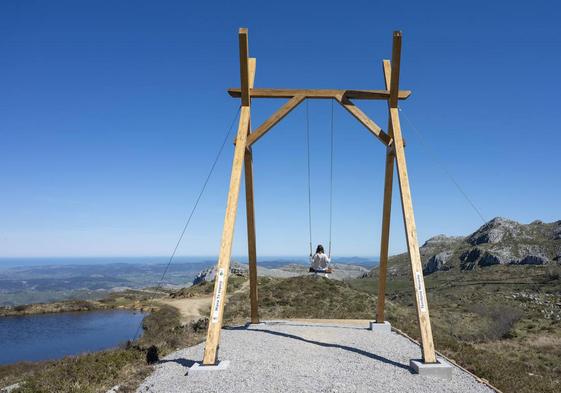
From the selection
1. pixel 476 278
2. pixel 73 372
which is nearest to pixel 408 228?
pixel 73 372

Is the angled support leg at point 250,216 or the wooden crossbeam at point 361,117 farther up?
the wooden crossbeam at point 361,117

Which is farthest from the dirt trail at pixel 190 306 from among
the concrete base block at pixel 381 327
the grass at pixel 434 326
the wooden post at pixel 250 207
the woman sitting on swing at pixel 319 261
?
the concrete base block at pixel 381 327

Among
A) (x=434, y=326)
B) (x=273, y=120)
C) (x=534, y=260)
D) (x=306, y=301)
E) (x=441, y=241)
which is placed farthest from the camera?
(x=441, y=241)

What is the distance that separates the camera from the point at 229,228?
8.73m

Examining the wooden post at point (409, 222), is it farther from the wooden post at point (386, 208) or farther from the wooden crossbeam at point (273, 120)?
the wooden crossbeam at point (273, 120)

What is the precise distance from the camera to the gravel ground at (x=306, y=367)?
23.1 feet

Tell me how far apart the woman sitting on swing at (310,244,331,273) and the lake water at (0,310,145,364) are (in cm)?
1229

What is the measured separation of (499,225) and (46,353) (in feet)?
375

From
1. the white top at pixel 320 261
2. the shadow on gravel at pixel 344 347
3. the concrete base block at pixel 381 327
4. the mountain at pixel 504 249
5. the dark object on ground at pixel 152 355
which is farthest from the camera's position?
the mountain at pixel 504 249

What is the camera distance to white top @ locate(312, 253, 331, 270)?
44.5 ft

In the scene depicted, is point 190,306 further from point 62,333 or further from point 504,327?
point 504,327

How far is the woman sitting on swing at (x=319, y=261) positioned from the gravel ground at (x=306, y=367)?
2.55 metres

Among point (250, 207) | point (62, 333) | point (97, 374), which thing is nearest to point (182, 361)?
point (97, 374)

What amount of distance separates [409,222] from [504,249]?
9093 cm
